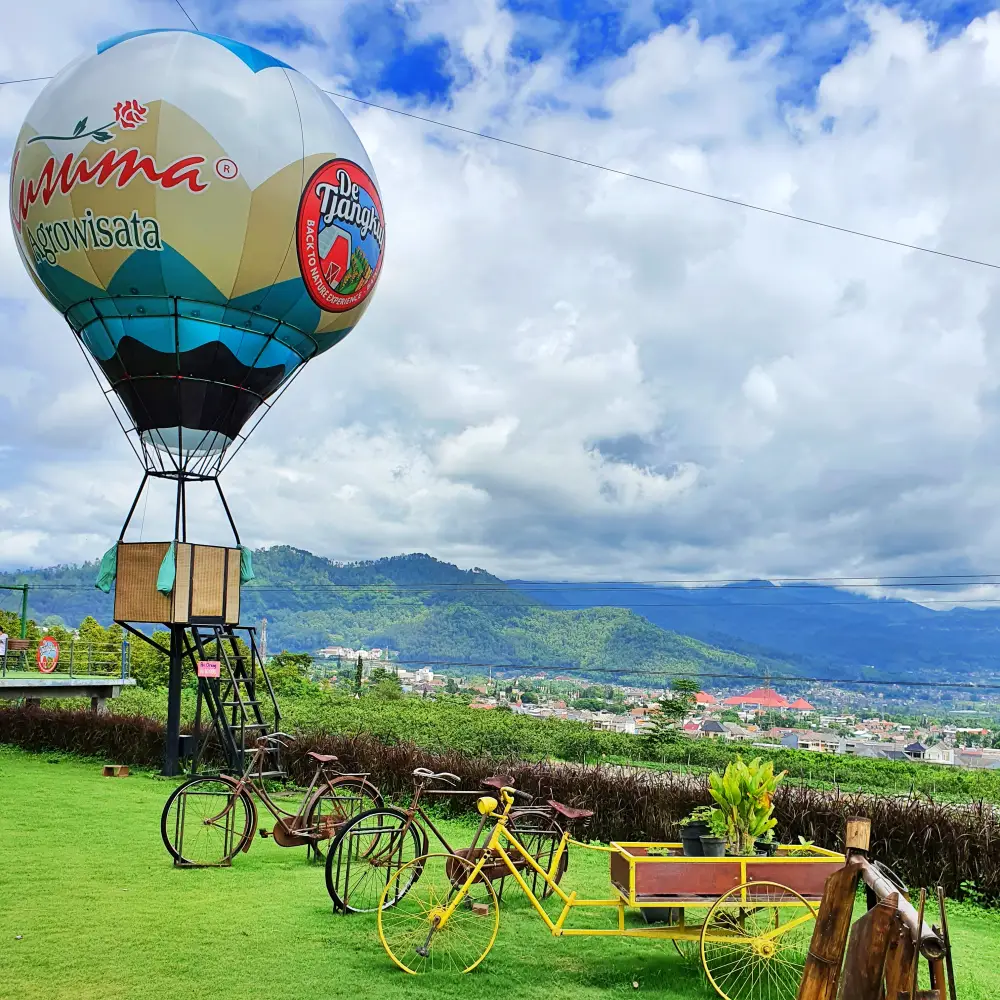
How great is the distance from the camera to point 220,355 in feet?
48.5

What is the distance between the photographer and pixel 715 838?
247 inches

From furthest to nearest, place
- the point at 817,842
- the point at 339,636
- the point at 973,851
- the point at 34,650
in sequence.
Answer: the point at 339,636, the point at 34,650, the point at 817,842, the point at 973,851

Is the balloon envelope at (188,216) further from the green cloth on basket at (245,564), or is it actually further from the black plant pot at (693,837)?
the black plant pot at (693,837)

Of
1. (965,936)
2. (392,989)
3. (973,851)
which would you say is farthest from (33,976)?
(973,851)

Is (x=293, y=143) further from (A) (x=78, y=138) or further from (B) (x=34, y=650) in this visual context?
(B) (x=34, y=650)

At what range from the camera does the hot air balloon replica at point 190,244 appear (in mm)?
13781

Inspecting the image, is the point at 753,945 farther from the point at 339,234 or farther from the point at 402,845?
the point at 339,234

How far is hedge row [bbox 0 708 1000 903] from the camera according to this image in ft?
29.6

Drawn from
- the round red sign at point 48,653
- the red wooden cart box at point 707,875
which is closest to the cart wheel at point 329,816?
the red wooden cart box at point 707,875

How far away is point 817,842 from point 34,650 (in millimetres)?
21674

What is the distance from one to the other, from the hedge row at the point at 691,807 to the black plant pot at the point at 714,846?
300cm

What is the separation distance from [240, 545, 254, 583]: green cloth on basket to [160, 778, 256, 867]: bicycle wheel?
5823 mm

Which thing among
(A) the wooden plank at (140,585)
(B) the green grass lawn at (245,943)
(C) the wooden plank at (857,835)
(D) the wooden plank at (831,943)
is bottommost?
(B) the green grass lawn at (245,943)

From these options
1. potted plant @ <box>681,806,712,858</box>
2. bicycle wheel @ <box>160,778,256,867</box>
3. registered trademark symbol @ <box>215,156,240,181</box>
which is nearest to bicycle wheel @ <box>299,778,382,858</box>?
bicycle wheel @ <box>160,778,256,867</box>
